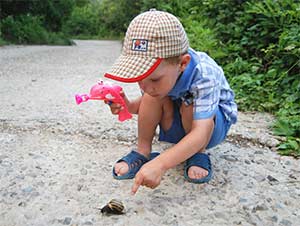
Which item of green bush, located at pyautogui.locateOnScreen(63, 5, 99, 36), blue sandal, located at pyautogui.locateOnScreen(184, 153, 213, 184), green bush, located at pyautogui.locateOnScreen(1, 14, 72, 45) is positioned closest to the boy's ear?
blue sandal, located at pyautogui.locateOnScreen(184, 153, 213, 184)

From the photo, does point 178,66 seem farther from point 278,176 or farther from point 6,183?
point 6,183

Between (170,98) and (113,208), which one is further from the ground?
(170,98)

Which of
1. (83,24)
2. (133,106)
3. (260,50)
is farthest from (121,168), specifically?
(83,24)

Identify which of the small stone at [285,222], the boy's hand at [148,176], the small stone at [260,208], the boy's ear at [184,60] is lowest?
the small stone at [260,208]

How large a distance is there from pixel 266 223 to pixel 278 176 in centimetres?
38

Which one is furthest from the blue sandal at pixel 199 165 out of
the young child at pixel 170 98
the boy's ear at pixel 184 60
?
the boy's ear at pixel 184 60

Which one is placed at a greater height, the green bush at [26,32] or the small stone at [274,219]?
the small stone at [274,219]

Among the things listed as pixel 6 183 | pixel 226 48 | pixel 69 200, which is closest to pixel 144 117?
pixel 69 200

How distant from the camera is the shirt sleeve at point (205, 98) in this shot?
1.34 metres

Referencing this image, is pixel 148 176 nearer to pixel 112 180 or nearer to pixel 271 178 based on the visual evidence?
pixel 112 180

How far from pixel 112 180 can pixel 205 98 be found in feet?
1.52

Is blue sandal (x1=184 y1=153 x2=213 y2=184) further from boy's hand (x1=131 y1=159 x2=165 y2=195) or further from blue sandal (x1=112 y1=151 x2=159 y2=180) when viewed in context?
boy's hand (x1=131 y1=159 x2=165 y2=195)

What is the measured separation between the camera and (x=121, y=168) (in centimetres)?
149

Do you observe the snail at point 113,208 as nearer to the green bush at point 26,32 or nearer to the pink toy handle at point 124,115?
the pink toy handle at point 124,115
